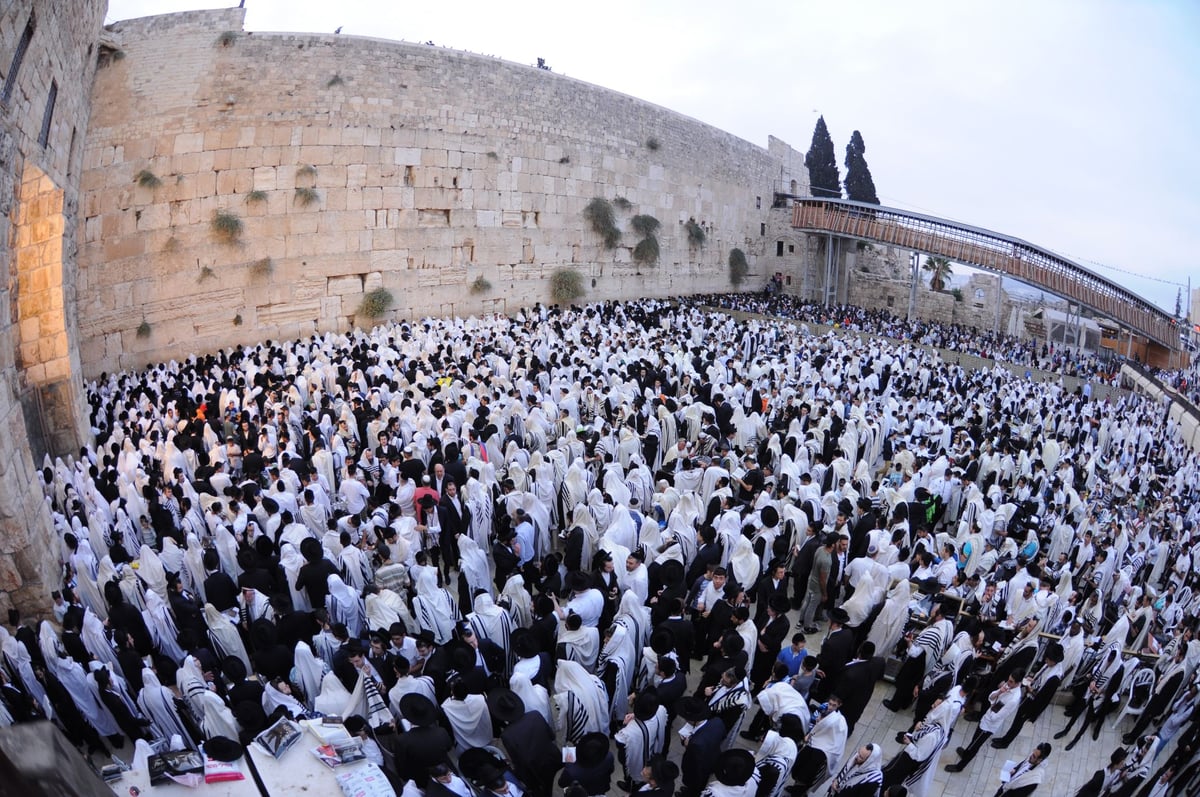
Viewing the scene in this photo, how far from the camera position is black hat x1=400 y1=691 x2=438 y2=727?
4312mm

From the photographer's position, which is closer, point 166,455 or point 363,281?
point 166,455

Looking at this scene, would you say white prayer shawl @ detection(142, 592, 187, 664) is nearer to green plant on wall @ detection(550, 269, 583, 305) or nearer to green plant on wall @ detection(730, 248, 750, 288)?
green plant on wall @ detection(550, 269, 583, 305)

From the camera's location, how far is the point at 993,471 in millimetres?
9430

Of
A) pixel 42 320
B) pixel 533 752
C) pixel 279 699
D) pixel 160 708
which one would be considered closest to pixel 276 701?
pixel 279 699

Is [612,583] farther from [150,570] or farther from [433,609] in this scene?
[150,570]

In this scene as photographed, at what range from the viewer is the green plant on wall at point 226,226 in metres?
15.8

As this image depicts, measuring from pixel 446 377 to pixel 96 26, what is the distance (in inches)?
302

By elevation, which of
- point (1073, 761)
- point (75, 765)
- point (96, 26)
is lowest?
point (1073, 761)

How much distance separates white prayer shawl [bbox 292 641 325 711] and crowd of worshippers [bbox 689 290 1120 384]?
1754 centimetres

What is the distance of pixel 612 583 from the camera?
19.9ft

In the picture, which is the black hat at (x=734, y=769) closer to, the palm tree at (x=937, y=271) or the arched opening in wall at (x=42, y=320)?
the arched opening in wall at (x=42, y=320)

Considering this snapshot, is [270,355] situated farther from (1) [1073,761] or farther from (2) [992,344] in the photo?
(2) [992,344]

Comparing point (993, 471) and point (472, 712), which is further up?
point (993, 471)

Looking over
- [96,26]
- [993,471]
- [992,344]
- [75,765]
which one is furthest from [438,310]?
[75,765]
